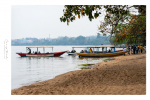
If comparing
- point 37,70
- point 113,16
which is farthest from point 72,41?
point 113,16

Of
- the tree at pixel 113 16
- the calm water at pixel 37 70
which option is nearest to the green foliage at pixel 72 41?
the calm water at pixel 37 70

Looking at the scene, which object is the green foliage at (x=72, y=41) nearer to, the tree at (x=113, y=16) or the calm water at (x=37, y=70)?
the calm water at (x=37, y=70)

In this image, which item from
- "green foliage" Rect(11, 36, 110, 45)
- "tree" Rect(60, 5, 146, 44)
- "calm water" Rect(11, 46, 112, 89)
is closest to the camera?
"tree" Rect(60, 5, 146, 44)

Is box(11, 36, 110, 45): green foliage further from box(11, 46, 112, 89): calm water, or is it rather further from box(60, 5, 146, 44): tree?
box(60, 5, 146, 44): tree

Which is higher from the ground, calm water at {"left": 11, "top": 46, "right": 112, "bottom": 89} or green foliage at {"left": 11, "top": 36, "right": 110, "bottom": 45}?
green foliage at {"left": 11, "top": 36, "right": 110, "bottom": 45}

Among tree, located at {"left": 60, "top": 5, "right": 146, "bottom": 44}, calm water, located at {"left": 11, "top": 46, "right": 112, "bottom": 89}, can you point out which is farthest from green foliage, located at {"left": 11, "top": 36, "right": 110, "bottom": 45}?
tree, located at {"left": 60, "top": 5, "right": 146, "bottom": 44}

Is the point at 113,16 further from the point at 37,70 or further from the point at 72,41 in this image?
the point at 72,41

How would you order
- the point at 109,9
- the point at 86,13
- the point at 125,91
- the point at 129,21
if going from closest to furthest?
the point at 125,91, the point at 86,13, the point at 109,9, the point at 129,21

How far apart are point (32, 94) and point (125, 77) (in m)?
4.50

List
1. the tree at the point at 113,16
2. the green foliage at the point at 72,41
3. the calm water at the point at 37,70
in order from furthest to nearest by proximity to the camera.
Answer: the green foliage at the point at 72,41 < the calm water at the point at 37,70 < the tree at the point at 113,16

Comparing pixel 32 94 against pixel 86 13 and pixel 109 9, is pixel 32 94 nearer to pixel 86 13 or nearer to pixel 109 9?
pixel 86 13

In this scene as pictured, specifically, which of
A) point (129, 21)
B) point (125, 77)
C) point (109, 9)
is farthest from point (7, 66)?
point (129, 21)

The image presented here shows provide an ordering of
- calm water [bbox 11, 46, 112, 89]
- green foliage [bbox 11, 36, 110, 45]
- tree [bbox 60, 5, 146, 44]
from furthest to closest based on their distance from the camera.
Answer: green foliage [bbox 11, 36, 110, 45] < calm water [bbox 11, 46, 112, 89] < tree [bbox 60, 5, 146, 44]

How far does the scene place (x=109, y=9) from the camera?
34.8 feet
